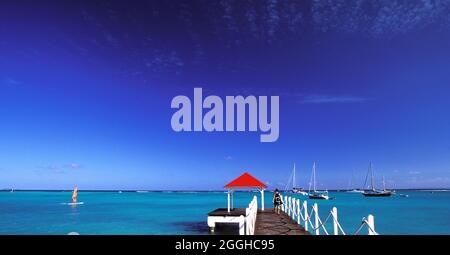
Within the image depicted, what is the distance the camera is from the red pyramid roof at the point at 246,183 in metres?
15.7

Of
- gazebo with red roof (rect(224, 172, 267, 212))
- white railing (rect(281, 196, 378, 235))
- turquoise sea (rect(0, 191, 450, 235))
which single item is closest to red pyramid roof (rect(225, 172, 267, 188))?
gazebo with red roof (rect(224, 172, 267, 212))

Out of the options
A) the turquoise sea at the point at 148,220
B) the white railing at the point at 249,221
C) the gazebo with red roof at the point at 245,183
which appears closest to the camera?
the white railing at the point at 249,221

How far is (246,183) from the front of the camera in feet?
51.9

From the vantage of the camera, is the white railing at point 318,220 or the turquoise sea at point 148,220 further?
the turquoise sea at point 148,220

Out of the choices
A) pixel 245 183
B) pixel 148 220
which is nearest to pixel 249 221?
pixel 245 183

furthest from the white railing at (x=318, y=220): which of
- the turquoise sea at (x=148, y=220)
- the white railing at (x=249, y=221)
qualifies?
the turquoise sea at (x=148, y=220)

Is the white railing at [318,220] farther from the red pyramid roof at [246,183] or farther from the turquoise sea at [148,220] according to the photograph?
the turquoise sea at [148,220]

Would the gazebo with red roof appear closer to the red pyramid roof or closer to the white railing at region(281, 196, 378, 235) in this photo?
the red pyramid roof

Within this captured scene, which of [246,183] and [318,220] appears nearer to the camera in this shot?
[318,220]

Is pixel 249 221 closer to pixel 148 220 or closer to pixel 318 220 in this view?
pixel 318 220
